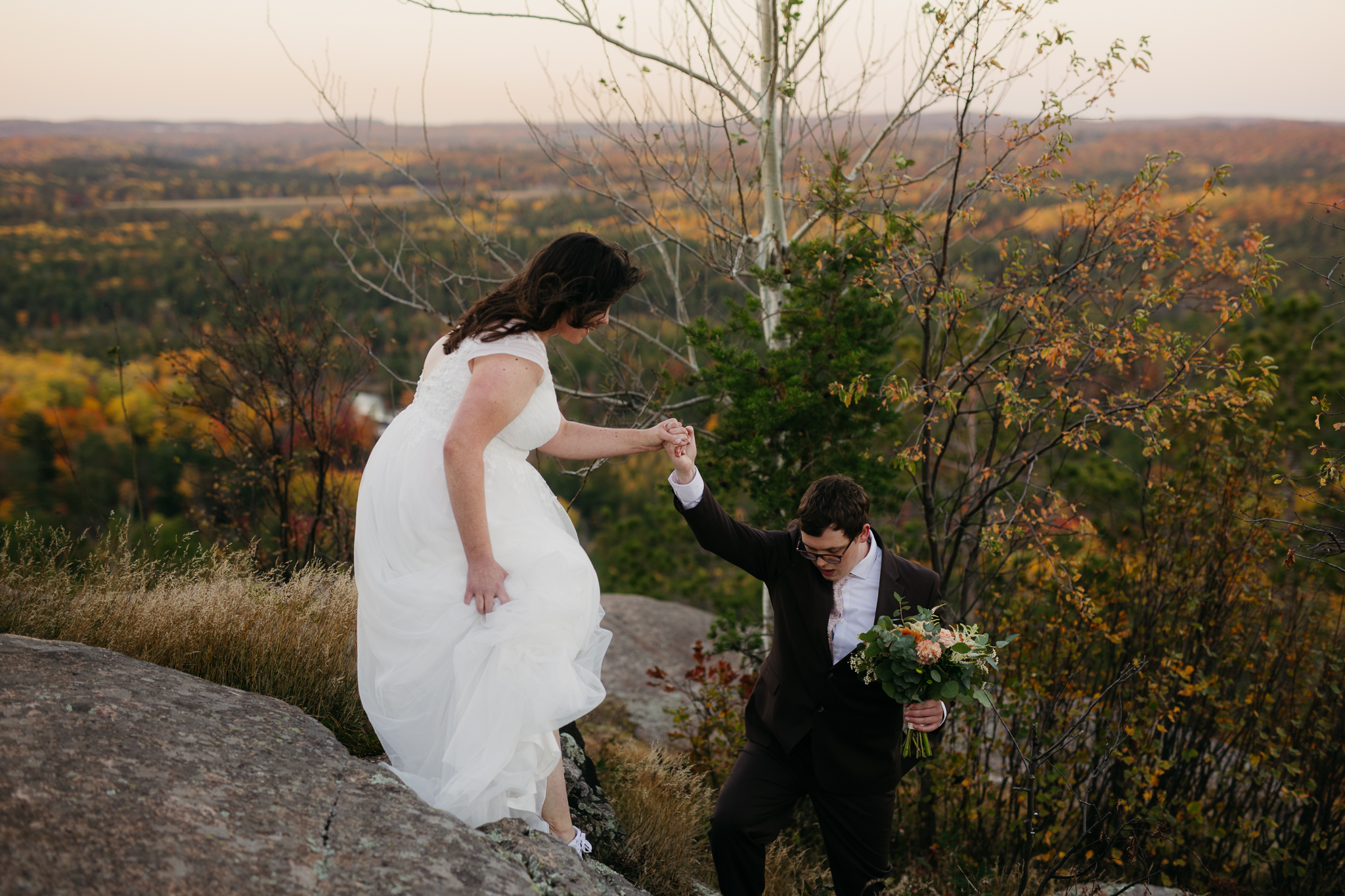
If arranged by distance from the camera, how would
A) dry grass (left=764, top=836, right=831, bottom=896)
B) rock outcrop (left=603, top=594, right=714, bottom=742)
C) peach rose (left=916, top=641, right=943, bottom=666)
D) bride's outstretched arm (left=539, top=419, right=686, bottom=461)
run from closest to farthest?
peach rose (left=916, top=641, right=943, bottom=666) → bride's outstretched arm (left=539, top=419, right=686, bottom=461) → dry grass (left=764, top=836, right=831, bottom=896) → rock outcrop (left=603, top=594, right=714, bottom=742)

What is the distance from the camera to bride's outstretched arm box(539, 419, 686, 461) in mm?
2984

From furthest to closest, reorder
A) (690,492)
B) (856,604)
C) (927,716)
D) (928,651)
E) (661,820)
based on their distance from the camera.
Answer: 1. (661,820)
2. (856,604)
3. (690,492)
4. (927,716)
5. (928,651)

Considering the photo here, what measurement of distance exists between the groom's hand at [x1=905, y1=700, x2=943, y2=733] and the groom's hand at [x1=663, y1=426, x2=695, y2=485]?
1.14 m

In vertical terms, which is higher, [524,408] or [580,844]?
[524,408]

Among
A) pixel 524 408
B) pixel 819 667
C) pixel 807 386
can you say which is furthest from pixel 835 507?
pixel 807 386

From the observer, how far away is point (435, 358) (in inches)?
109

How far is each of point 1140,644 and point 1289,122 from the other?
292ft

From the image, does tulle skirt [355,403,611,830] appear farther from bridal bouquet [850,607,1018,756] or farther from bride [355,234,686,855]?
bridal bouquet [850,607,1018,756]

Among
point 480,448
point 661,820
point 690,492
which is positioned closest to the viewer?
point 480,448

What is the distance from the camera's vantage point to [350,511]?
260 inches

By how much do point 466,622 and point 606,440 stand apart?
90 centimetres

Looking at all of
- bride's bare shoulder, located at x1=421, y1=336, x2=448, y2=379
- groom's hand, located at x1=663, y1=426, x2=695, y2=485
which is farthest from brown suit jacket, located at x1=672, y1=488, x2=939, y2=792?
bride's bare shoulder, located at x1=421, y1=336, x2=448, y2=379

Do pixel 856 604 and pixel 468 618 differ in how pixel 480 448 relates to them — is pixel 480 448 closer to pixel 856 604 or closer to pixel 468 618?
pixel 468 618

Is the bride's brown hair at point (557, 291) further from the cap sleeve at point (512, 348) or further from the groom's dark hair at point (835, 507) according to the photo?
the groom's dark hair at point (835, 507)
